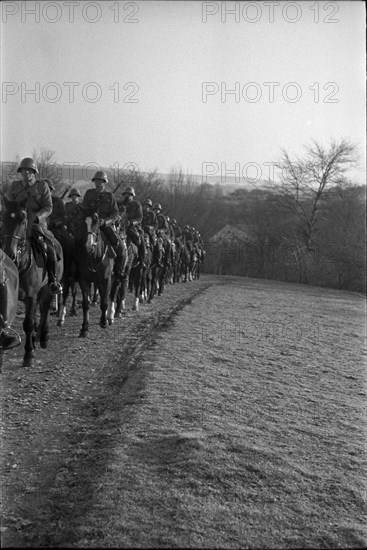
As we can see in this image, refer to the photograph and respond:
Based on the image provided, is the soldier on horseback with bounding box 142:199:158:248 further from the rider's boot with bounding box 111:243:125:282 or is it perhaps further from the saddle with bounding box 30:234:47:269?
the saddle with bounding box 30:234:47:269

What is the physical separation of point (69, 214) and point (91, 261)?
1228mm

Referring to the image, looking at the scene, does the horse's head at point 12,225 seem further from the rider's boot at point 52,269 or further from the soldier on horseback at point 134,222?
the soldier on horseback at point 134,222

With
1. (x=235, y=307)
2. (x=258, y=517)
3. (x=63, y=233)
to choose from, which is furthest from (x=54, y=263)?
(x=235, y=307)

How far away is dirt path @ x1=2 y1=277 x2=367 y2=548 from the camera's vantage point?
364 cm

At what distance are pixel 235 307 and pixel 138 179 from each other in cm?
3058

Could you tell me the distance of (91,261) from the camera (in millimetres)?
9891

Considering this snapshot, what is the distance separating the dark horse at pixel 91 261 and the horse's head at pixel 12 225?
2545 millimetres

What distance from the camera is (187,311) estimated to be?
47.3ft

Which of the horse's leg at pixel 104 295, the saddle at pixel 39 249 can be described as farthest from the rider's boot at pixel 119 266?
the saddle at pixel 39 249

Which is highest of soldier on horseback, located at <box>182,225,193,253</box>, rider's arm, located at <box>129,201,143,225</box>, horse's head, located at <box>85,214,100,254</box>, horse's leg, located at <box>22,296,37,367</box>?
soldier on horseback, located at <box>182,225,193,253</box>

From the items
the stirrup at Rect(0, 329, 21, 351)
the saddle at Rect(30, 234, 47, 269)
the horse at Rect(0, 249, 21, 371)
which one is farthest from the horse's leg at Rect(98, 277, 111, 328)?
the stirrup at Rect(0, 329, 21, 351)

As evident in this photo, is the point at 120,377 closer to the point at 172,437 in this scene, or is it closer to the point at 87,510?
the point at 172,437

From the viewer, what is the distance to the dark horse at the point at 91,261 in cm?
934

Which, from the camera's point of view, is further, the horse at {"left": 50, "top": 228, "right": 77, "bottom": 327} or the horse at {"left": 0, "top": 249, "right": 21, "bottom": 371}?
the horse at {"left": 50, "top": 228, "right": 77, "bottom": 327}
